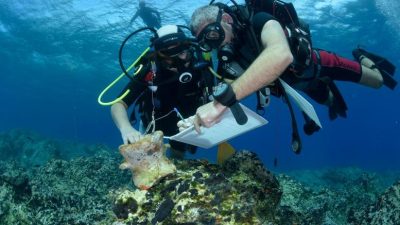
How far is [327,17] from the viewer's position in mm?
23172

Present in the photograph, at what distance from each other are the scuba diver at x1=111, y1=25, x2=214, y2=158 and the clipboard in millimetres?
553

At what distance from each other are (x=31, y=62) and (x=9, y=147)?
18097mm

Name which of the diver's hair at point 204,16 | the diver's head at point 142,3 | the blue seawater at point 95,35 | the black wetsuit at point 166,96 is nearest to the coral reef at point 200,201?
the black wetsuit at point 166,96

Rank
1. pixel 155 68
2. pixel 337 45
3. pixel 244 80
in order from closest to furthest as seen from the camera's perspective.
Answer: pixel 244 80
pixel 155 68
pixel 337 45

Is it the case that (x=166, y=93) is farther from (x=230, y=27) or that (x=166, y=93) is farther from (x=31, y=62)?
(x=31, y=62)

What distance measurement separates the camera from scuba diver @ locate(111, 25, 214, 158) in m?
4.50

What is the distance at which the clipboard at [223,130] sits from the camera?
3.27 metres

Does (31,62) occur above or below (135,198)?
below

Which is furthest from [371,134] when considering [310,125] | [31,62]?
[310,125]

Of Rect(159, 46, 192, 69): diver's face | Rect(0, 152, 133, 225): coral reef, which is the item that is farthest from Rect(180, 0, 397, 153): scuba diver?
Rect(0, 152, 133, 225): coral reef

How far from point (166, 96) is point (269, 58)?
2.55 meters

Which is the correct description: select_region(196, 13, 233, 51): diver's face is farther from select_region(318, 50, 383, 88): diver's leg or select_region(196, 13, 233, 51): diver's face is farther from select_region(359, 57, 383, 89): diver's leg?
select_region(359, 57, 383, 89): diver's leg

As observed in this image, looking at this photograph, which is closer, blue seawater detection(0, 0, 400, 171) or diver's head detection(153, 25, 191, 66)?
diver's head detection(153, 25, 191, 66)

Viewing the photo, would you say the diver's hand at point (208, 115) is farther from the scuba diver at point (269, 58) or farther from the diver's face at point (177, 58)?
the diver's face at point (177, 58)
